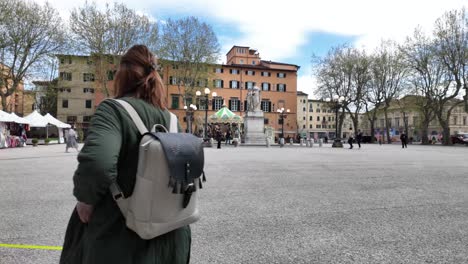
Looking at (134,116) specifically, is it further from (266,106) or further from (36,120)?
(266,106)

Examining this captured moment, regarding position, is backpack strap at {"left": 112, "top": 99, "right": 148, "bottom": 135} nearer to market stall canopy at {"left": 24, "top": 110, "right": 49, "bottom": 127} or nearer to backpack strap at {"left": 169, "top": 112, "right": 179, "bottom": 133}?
backpack strap at {"left": 169, "top": 112, "right": 179, "bottom": 133}

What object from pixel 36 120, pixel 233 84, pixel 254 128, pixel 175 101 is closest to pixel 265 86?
pixel 233 84

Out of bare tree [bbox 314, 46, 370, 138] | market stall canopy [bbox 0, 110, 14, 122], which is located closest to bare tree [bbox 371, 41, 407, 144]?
bare tree [bbox 314, 46, 370, 138]

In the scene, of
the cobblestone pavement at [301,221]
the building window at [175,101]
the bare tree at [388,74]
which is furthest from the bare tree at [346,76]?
the cobblestone pavement at [301,221]

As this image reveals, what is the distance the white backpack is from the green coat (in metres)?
0.07

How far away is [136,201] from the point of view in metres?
1.59

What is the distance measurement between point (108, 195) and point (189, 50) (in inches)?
1881

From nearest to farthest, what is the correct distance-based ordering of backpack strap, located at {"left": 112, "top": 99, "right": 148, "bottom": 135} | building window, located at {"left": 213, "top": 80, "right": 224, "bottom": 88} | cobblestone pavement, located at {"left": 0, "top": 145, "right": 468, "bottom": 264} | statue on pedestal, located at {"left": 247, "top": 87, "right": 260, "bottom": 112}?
backpack strap, located at {"left": 112, "top": 99, "right": 148, "bottom": 135} < cobblestone pavement, located at {"left": 0, "top": 145, "right": 468, "bottom": 264} < statue on pedestal, located at {"left": 247, "top": 87, "right": 260, "bottom": 112} < building window, located at {"left": 213, "top": 80, "right": 224, "bottom": 88}

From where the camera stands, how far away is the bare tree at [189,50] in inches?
1825

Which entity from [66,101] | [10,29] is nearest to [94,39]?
[10,29]

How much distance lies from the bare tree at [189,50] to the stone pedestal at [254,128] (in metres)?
18.0

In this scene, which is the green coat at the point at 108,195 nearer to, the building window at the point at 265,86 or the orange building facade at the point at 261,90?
the orange building facade at the point at 261,90

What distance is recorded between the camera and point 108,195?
5.41ft

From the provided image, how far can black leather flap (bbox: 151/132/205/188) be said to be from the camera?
5.17 ft
